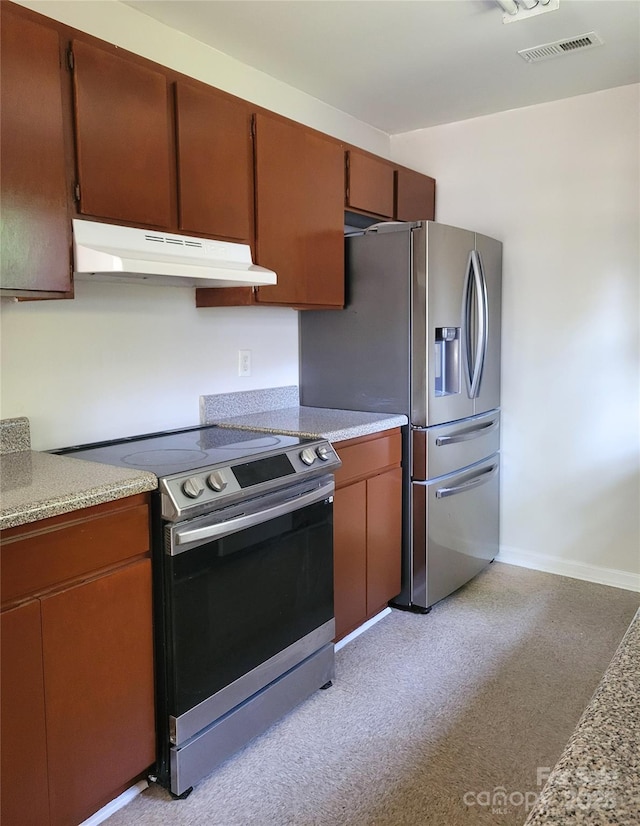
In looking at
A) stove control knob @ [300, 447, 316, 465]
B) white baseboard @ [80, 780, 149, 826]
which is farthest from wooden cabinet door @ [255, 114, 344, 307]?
white baseboard @ [80, 780, 149, 826]

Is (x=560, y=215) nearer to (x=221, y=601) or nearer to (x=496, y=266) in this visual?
(x=496, y=266)

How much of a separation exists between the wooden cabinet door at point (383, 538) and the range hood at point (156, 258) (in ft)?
3.43

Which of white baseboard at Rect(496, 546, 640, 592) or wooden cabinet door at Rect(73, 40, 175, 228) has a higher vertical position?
wooden cabinet door at Rect(73, 40, 175, 228)

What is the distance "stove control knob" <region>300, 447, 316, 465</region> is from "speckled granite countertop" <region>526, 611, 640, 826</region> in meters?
1.47

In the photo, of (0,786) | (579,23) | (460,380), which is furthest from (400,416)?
(0,786)

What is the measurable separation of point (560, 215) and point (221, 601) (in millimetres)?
2680

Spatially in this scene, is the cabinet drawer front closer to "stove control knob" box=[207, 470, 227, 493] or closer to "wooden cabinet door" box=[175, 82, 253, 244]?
"stove control knob" box=[207, 470, 227, 493]

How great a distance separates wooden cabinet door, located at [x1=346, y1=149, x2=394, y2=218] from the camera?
3.07m

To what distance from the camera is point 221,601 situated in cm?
191

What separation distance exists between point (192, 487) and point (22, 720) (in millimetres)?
683

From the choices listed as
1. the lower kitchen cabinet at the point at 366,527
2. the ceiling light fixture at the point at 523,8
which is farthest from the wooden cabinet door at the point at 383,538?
the ceiling light fixture at the point at 523,8

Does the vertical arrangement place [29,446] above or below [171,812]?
above

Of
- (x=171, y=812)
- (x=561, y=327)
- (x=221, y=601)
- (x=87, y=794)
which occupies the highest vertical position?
(x=561, y=327)

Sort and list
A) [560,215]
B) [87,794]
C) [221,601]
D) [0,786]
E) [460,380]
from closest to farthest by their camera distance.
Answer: [0,786] < [87,794] < [221,601] < [460,380] < [560,215]
